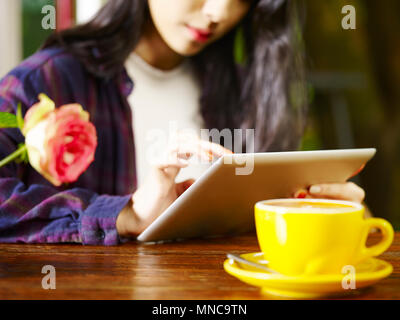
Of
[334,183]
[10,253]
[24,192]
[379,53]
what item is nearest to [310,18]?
[379,53]

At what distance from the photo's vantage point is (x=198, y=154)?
2.52 ft

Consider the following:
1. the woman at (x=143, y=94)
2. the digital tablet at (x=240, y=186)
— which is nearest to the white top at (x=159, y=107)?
the woman at (x=143, y=94)

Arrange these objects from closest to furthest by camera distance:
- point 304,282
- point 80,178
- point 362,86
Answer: point 304,282
point 80,178
point 362,86

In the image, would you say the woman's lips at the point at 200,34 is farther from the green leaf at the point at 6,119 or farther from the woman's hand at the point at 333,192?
the green leaf at the point at 6,119

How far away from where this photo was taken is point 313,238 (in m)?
0.48

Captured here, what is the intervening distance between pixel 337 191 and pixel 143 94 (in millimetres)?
803

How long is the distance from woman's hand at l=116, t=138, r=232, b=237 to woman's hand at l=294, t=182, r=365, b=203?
0.16m

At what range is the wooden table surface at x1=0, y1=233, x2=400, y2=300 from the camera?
0.47 metres

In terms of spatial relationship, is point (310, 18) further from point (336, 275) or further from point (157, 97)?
point (336, 275)

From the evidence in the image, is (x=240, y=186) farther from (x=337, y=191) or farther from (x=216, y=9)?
(x=216, y=9)

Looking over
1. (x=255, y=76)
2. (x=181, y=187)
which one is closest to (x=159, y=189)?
(x=181, y=187)

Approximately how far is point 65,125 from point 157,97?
2.87ft

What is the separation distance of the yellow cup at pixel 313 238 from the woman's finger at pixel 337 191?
0.34 metres
